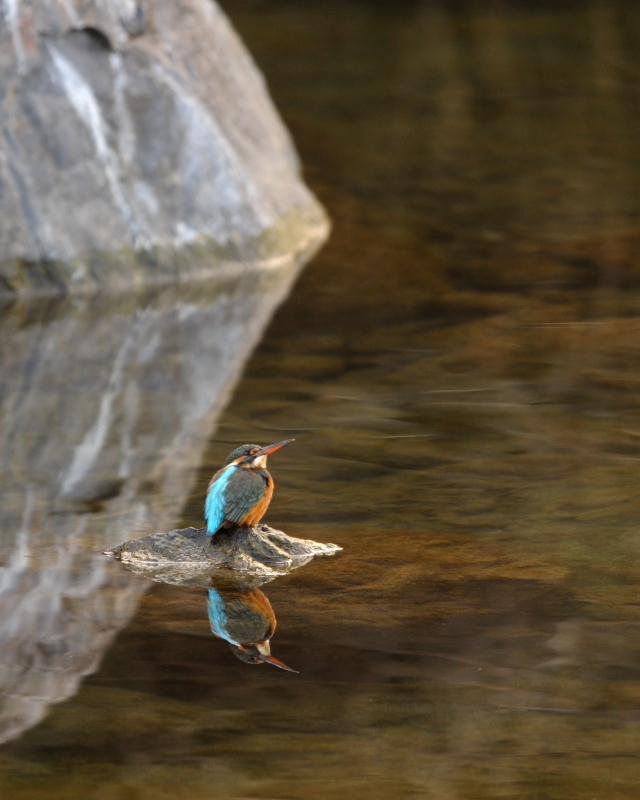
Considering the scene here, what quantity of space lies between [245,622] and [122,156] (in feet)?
11.2

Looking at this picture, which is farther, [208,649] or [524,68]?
[524,68]

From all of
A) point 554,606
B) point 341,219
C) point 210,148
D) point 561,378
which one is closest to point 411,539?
point 554,606

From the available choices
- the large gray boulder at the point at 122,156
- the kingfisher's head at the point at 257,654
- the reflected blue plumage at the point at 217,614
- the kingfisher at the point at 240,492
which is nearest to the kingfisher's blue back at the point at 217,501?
the kingfisher at the point at 240,492

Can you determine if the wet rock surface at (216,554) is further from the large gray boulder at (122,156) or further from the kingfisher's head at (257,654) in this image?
the large gray boulder at (122,156)

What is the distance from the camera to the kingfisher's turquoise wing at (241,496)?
9.90 feet

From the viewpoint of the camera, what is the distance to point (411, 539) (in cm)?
326

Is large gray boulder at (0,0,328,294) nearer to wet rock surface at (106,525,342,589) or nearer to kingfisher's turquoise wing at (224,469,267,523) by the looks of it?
wet rock surface at (106,525,342,589)

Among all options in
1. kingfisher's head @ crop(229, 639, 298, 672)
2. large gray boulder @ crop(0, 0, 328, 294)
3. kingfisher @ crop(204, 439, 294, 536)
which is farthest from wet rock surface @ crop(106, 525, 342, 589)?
large gray boulder @ crop(0, 0, 328, 294)

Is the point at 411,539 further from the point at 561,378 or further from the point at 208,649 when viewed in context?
the point at 561,378

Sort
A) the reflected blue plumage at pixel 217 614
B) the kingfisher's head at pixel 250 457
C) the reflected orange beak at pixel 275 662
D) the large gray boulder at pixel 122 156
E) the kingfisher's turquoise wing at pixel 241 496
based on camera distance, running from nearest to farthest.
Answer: the reflected orange beak at pixel 275 662 → the reflected blue plumage at pixel 217 614 → the kingfisher's turquoise wing at pixel 241 496 → the kingfisher's head at pixel 250 457 → the large gray boulder at pixel 122 156

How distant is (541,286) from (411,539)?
2571 millimetres

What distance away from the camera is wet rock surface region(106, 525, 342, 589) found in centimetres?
308

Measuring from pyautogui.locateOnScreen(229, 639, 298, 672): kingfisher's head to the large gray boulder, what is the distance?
3176 millimetres

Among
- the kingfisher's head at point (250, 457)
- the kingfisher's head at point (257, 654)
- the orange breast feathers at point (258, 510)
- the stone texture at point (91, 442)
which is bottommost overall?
the stone texture at point (91, 442)
